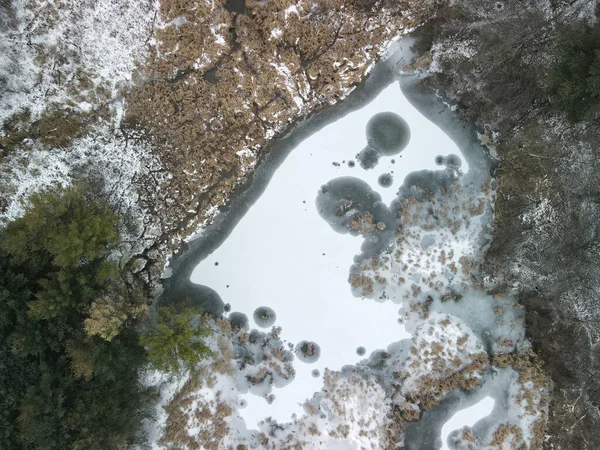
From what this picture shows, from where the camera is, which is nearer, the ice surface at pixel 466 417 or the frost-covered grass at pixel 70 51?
the frost-covered grass at pixel 70 51

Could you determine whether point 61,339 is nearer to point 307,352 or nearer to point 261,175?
point 307,352

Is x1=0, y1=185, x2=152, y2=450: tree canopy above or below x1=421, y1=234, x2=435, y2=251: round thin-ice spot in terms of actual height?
below

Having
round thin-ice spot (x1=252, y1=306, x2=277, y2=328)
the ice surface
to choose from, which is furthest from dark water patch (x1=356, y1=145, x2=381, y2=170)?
the ice surface

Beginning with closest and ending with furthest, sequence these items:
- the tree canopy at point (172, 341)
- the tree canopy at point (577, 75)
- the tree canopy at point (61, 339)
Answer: the tree canopy at point (61, 339), the tree canopy at point (577, 75), the tree canopy at point (172, 341)

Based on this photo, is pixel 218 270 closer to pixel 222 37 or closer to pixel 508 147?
pixel 222 37

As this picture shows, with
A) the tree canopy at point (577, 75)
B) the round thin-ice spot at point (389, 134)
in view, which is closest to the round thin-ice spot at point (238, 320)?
the round thin-ice spot at point (389, 134)

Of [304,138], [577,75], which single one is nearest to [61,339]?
[304,138]

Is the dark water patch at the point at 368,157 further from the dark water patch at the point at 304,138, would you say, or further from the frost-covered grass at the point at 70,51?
the frost-covered grass at the point at 70,51

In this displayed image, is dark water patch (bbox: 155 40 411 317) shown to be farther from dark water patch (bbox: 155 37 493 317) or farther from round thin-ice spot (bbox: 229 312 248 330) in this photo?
round thin-ice spot (bbox: 229 312 248 330)
